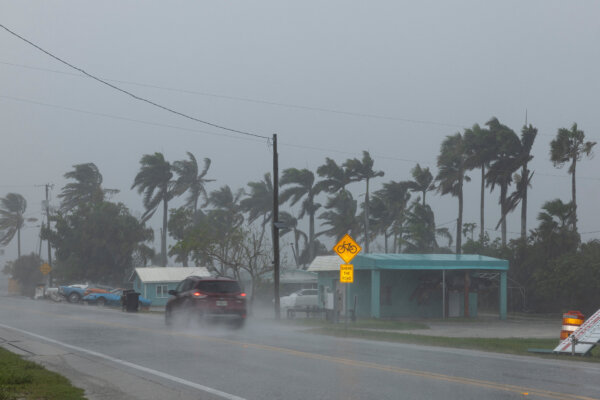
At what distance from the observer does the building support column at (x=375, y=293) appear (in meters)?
38.8

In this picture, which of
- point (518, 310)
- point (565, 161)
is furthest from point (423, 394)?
point (565, 161)

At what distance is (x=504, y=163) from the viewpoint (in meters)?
62.8

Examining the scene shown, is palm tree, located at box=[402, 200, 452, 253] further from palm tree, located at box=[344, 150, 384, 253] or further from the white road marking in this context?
the white road marking

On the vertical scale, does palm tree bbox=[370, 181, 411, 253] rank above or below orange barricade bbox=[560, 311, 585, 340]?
above

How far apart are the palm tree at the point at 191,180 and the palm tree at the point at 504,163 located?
38429 millimetres

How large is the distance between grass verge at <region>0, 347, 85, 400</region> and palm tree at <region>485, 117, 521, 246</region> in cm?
5391

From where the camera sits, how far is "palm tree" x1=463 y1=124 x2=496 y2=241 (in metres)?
63.6

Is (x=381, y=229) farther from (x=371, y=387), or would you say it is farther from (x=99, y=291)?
(x=371, y=387)

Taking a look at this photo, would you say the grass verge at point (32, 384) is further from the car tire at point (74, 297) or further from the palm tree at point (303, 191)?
the palm tree at point (303, 191)

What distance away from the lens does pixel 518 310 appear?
50188 millimetres

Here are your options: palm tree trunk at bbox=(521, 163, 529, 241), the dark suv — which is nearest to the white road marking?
the dark suv

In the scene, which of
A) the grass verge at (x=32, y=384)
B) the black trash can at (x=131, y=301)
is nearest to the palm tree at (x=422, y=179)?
the black trash can at (x=131, y=301)

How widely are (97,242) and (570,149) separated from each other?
49463 mm

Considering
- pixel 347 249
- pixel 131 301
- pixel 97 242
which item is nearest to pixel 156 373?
pixel 347 249
